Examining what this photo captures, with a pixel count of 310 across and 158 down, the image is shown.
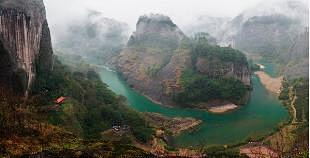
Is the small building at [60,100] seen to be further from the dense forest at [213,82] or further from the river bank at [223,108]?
the dense forest at [213,82]

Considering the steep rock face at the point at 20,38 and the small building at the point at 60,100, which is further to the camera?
the small building at the point at 60,100

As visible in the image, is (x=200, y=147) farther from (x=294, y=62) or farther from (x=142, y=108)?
(x=294, y=62)

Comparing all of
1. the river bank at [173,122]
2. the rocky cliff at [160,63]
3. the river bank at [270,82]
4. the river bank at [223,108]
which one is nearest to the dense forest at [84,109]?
the river bank at [173,122]

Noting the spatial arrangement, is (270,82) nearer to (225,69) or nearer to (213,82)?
(225,69)

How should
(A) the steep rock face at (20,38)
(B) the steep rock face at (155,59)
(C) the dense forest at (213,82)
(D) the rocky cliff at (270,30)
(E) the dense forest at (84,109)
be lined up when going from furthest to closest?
(D) the rocky cliff at (270,30)
(B) the steep rock face at (155,59)
(C) the dense forest at (213,82)
(E) the dense forest at (84,109)
(A) the steep rock face at (20,38)

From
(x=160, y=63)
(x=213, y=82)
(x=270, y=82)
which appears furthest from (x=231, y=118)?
(x=160, y=63)

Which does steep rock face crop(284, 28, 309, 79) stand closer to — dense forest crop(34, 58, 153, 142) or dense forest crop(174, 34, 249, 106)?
dense forest crop(174, 34, 249, 106)

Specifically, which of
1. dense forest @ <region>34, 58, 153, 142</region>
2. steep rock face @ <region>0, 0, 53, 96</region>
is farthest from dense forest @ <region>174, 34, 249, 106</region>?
steep rock face @ <region>0, 0, 53, 96</region>
